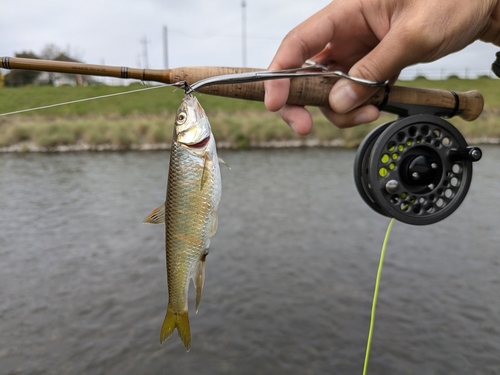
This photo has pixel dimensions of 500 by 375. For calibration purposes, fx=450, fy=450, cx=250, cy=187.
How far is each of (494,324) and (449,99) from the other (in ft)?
13.2

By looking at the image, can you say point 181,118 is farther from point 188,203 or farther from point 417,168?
point 417,168

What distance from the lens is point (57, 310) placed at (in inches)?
210

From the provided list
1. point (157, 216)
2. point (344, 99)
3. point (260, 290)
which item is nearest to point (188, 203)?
point (157, 216)

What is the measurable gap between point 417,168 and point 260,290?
4207mm

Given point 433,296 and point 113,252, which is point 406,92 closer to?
point 433,296

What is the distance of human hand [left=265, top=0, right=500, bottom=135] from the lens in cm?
152

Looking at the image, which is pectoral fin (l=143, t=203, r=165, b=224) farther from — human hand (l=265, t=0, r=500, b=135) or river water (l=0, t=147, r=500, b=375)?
river water (l=0, t=147, r=500, b=375)

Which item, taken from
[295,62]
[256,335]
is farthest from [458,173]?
[256,335]

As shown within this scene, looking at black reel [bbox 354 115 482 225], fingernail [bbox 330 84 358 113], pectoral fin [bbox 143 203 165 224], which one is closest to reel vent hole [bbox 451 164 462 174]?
black reel [bbox 354 115 482 225]

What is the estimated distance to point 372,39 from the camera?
202 cm

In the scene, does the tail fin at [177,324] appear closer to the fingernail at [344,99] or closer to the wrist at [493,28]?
the fingernail at [344,99]

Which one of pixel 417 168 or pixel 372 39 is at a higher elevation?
pixel 372 39

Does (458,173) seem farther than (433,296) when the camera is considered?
No

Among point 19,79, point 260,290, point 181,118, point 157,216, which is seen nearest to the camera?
point 181,118
